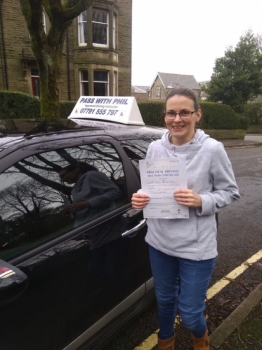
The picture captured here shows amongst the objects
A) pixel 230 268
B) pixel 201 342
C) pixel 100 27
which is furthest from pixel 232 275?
pixel 100 27

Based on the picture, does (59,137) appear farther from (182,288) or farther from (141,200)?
(182,288)

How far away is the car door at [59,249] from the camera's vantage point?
1414 millimetres

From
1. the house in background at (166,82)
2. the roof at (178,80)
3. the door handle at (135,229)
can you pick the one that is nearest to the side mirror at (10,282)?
the door handle at (135,229)

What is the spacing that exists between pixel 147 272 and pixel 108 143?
3.52 ft

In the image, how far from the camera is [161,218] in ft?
5.33

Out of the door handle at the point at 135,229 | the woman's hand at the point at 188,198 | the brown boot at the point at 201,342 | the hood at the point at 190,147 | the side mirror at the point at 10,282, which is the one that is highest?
the hood at the point at 190,147

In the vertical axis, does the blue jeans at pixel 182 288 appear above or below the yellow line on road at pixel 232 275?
above

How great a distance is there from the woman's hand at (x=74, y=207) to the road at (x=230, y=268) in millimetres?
1143

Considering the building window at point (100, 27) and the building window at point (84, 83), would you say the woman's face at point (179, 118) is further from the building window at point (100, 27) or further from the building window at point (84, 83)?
the building window at point (100, 27)

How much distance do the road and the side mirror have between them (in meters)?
1.20

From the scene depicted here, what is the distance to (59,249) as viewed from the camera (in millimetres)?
1561

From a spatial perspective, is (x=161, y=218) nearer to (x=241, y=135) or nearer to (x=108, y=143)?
(x=108, y=143)

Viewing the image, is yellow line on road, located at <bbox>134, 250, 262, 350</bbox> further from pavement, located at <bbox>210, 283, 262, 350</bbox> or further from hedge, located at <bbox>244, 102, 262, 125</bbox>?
hedge, located at <bbox>244, 102, 262, 125</bbox>

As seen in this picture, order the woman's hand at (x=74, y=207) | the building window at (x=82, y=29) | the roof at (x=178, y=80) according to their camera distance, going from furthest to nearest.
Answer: the roof at (x=178, y=80) → the building window at (x=82, y=29) → the woman's hand at (x=74, y=207)
